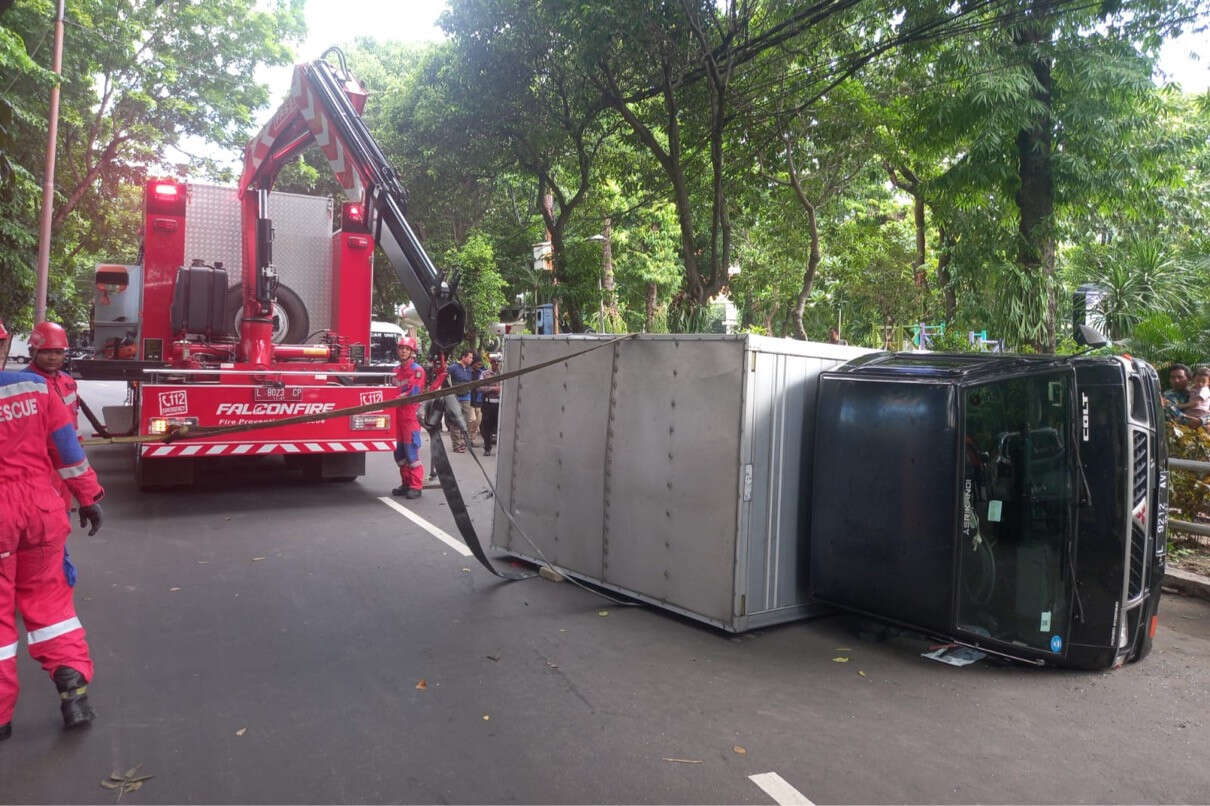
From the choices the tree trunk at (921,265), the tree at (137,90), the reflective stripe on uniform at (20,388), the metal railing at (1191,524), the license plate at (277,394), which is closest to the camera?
the reflective stripe on uniform at (20,388)

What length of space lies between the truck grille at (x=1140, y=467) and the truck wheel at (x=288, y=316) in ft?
27.7

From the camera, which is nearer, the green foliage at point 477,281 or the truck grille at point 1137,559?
the truck grille at point 1137,559

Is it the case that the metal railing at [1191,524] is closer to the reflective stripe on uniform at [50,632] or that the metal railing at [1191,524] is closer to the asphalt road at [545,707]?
the asphalt road at [545,707]

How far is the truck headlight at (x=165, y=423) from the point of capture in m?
8.20

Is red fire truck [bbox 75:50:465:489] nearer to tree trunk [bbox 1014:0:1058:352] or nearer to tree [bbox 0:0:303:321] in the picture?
tree trunk [bbox 1014:0:1058:352]

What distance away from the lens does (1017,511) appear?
448 centimetres

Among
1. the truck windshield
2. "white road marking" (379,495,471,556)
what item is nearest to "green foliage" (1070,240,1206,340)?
the truck windshield

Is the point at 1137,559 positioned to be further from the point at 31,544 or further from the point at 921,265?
the point at 921,265

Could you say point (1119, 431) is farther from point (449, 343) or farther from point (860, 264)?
point (860, 264)

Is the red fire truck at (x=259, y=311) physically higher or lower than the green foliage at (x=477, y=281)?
lower

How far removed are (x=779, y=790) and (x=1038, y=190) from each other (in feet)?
33.8

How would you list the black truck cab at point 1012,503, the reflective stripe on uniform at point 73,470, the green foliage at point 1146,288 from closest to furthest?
the reflective stripe on uniform at point 73,470 < the black truck cab at point 1012,503 < the green foliage at point 1146,288

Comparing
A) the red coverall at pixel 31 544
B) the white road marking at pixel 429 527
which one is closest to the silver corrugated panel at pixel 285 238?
the white road marking at pixel 429 527

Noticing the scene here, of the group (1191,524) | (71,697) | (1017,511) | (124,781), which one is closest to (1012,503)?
(1017,511)
